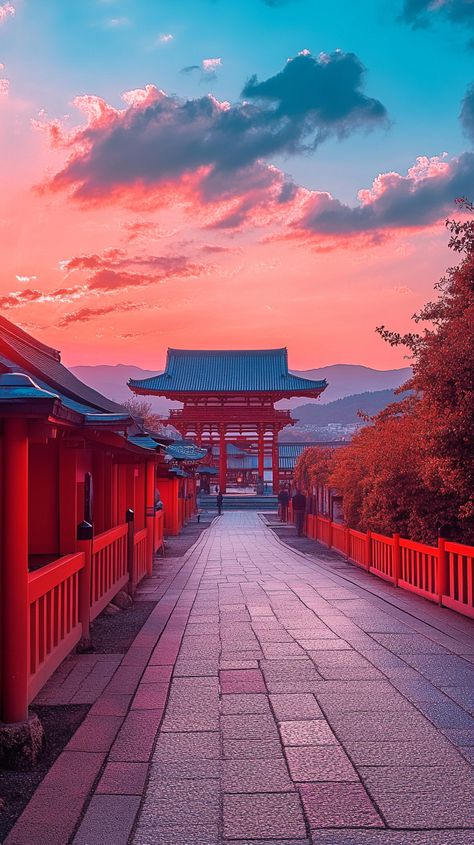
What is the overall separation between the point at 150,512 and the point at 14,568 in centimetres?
867

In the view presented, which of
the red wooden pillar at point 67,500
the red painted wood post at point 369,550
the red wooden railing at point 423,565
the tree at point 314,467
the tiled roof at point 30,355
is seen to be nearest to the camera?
the red wooden pillar at point 67,500

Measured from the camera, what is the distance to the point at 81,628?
6512 mm

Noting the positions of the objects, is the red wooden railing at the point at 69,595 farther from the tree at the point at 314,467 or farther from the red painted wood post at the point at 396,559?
the tree at the point at 314,467

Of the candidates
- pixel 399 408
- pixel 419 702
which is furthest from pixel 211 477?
pixel 419 702

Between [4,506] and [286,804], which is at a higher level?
[4,506]

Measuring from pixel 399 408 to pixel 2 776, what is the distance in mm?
12600

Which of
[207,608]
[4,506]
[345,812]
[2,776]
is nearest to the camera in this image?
[345,812]

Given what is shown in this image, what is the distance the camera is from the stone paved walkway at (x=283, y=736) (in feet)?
10.1

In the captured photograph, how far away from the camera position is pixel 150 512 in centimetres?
1271

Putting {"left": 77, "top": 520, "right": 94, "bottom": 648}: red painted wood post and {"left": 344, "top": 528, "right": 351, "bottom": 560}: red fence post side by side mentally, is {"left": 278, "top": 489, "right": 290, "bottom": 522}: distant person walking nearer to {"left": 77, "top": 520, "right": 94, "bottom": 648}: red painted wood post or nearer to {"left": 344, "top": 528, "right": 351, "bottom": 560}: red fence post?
{"left": 344, "top": 528, "right": 351, "bottom": 560}: red fence post

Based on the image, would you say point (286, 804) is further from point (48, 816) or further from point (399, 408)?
point (399, 408)

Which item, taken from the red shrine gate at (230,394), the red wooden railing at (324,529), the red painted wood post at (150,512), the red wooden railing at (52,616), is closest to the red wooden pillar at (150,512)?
the red painted wood post at (150,512)

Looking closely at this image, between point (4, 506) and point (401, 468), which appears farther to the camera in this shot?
point (401, 468)

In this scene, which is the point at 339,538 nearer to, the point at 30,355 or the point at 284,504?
the point at 30,355
